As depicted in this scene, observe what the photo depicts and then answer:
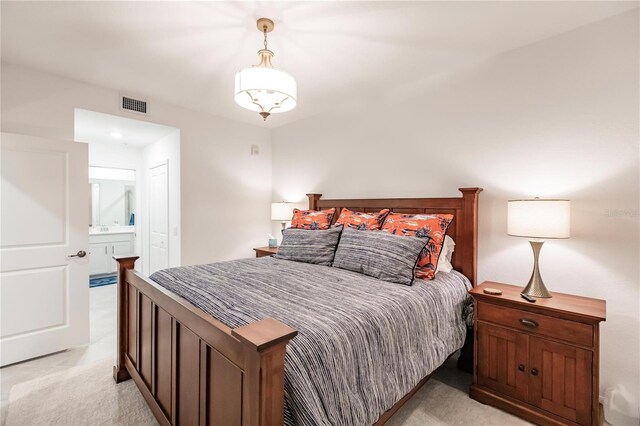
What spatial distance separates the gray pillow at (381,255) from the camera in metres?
2.12

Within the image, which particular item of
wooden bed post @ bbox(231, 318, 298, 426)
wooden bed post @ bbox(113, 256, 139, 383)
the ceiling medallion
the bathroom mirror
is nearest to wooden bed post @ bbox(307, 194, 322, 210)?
the ceiling medallion

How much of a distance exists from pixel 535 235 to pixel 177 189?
365 cm

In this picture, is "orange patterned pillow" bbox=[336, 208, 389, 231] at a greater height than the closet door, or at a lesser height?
greater

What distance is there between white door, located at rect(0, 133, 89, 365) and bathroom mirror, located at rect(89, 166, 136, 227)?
333 cm

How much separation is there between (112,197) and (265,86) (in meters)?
5.87

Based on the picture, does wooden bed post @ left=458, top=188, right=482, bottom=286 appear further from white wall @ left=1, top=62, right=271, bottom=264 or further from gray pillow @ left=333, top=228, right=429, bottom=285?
white wall @ left=1, top=62, right=271, bottom=264

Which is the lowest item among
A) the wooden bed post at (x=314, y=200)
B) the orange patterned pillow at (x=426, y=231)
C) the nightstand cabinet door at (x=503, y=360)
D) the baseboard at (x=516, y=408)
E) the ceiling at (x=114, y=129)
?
the baseboard at (x=516, y=408)

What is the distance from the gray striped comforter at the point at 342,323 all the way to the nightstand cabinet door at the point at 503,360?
18cm

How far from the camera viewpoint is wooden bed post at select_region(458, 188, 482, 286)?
2.46 m

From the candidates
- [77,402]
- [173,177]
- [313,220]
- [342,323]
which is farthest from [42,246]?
[342,323]

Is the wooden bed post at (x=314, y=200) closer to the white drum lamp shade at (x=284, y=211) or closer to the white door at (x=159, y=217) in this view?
the white drum lamp shade at (x=284, y=211)

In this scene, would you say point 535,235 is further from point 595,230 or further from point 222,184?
point 222,184

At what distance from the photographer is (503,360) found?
1.98 m

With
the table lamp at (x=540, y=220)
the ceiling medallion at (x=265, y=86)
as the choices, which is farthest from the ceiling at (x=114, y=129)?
the table lamp at (x=540, y=220)
